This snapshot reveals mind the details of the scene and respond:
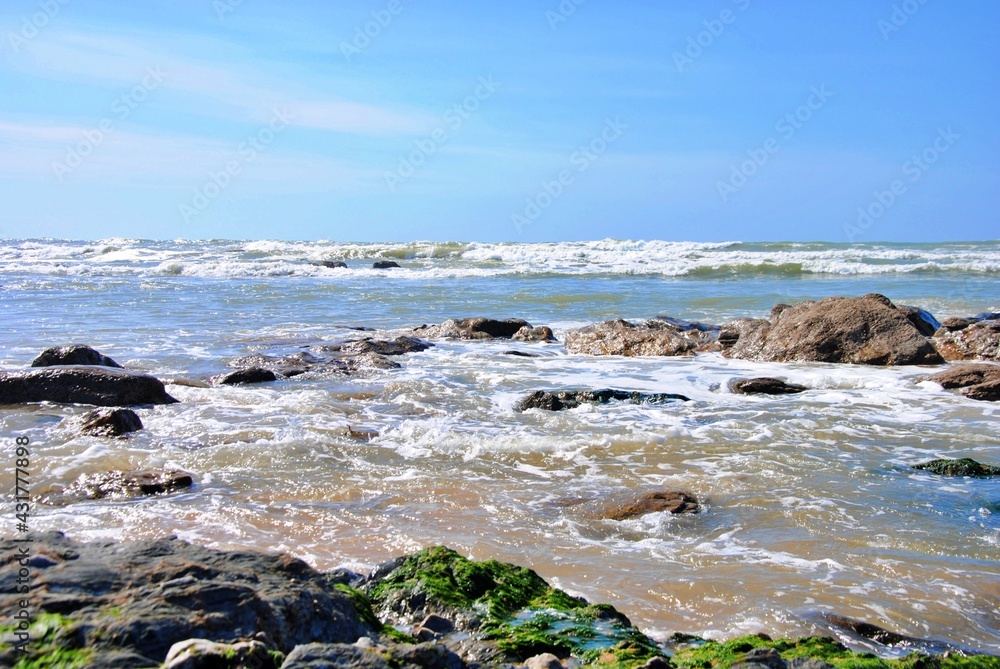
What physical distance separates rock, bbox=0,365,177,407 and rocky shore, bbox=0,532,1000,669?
5249mm

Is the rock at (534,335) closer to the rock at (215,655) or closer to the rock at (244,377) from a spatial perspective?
the rock at (244,377)

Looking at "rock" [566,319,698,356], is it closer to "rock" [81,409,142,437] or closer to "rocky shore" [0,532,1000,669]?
"rock" [81,409,142,437]

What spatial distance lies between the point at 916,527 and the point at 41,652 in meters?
4.48

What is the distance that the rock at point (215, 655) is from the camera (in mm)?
1897

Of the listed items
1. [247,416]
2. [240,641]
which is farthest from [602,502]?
[247,416]

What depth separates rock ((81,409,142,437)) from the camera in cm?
656

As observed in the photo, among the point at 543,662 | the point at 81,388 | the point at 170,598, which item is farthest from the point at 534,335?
the point at 170,598

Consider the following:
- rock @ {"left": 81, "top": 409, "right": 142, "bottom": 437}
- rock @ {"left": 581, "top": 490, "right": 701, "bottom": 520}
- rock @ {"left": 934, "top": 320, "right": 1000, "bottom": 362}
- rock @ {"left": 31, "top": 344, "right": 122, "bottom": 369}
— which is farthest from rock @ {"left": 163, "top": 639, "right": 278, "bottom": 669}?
rock @ {"left": 934, "top": 320, "right": 1000, "bottom": 362}

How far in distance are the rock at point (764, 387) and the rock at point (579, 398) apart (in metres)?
0.84

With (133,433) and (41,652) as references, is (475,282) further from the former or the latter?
(41,652)

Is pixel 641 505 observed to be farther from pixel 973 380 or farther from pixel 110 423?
pixel 973 380

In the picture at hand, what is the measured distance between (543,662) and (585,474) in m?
3.32

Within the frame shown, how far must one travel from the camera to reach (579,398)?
818 cm

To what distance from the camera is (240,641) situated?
2.06 m
